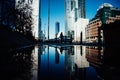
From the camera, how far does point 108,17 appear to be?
429 ft

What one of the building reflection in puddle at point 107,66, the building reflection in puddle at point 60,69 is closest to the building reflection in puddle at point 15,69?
the building reflection in puddle at point 60,69

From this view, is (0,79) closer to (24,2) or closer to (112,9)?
(24,2)

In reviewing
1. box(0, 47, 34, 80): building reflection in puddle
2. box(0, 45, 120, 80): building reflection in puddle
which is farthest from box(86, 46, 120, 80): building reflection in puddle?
box(0, 47, 34, 80): building reflection in puddle

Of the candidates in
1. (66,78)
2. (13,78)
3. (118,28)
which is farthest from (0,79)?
(118,28)

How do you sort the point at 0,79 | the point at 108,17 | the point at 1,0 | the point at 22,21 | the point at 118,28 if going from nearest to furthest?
the point at 0,79
the point at 118,28
the point at 1,0
the point at 22,21
the point at 108,17

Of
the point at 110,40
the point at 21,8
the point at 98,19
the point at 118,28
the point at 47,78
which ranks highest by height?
the point at 98,19

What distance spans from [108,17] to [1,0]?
116895 mm

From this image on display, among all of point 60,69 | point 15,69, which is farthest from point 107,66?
point 15,69

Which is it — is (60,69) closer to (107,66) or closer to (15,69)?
(15,69)

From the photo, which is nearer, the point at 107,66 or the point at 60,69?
the point at 60,69

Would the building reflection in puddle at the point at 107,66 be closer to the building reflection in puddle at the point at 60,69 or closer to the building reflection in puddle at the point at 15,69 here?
the building reflection in puddle at the point at 60,69

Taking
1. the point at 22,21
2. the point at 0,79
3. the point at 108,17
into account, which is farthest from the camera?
the point at 108,17

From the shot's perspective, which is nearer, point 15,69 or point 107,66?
point 15,69

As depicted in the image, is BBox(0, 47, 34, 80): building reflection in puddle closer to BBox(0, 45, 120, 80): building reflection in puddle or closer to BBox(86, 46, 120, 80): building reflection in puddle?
BBox(0, 45, 120, 80): building reflection in puddle
